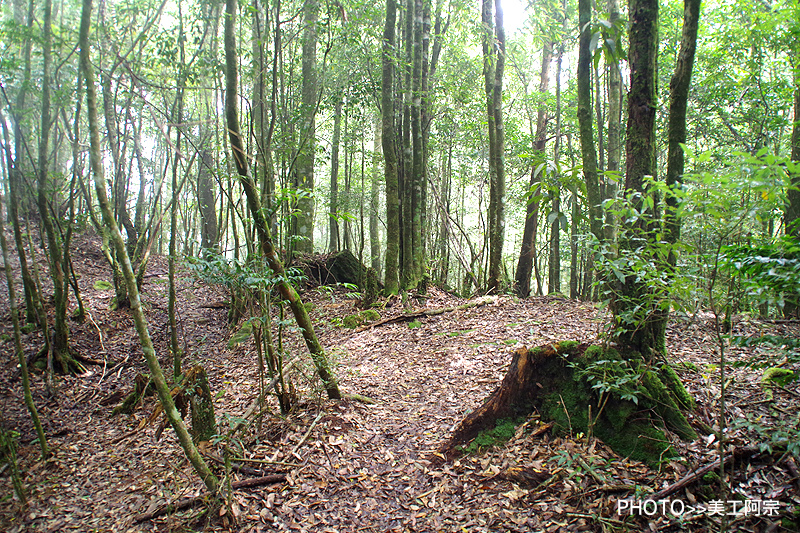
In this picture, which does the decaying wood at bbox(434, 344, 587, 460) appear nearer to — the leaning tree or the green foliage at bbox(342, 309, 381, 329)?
the leaning tree

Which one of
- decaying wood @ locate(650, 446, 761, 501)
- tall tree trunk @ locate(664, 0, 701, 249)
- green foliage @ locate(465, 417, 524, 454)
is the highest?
tall tree trunk @ locate(664, 0, 701, 249)

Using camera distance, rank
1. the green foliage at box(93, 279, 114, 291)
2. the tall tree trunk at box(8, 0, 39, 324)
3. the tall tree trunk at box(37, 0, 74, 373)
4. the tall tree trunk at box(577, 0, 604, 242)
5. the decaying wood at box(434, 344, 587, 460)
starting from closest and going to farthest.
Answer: the decaying wood at box(434, 344, 587, 460)
the tall tree trunk at box(577, 0, 604, 242)
the tall tree trunk at box(8, 0, 39, 324)
the tall tree trunk at box(37, 0, 74, 373)
the green foliage at box(93, 279, 114, 291)

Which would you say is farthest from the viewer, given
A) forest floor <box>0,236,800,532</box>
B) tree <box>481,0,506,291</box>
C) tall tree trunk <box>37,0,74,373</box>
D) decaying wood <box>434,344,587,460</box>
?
tree <box>481,0,506,291</box>

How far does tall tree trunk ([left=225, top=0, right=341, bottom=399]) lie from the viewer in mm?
4059

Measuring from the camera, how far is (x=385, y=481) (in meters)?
3.67

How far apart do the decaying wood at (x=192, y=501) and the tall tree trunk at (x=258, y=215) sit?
4.08 feet

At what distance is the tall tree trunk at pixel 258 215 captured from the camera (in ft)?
13.3

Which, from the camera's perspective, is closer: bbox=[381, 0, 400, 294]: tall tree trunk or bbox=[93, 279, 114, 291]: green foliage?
bbox=[381, 0, 400, 294]: tall tree trunk

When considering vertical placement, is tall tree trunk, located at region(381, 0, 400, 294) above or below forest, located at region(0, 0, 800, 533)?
above

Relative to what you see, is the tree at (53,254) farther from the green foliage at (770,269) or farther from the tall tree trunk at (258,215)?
the green foliage at (770,269)

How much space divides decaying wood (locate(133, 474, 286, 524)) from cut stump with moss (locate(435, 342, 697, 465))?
1597 mm

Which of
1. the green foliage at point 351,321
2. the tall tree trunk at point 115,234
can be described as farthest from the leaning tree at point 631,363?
the green foliage at point 351,321

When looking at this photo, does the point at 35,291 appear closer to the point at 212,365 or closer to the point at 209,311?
the point at 212,365

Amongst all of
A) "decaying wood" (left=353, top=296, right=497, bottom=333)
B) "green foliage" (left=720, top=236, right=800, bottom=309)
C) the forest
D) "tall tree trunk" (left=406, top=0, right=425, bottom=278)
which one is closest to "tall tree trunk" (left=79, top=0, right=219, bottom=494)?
the forest
